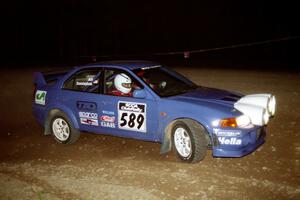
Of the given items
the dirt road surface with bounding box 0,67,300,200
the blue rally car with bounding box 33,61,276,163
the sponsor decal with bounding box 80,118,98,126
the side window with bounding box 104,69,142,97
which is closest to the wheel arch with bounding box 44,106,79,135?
the blue rally car with bounding box 33,61,276,163

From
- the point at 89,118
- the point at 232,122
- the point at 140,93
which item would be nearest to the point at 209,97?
the point at 232,122

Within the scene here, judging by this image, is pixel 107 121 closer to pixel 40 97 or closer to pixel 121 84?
pixel 121 84

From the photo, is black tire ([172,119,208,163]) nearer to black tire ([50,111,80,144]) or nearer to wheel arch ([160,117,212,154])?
wheel arch ([160,117,212,154])

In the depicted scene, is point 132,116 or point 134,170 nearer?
point 134,170

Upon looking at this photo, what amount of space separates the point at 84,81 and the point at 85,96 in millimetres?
421

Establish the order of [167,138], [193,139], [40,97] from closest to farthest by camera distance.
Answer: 1. [193,139]
2. [167,138]
3. [40,97]

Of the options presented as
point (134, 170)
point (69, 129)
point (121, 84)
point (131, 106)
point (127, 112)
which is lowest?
point (134, 170)

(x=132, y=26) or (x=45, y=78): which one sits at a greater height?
(x=132, y=26)

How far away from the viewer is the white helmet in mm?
6543

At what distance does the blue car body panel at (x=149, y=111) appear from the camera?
5.57 metres

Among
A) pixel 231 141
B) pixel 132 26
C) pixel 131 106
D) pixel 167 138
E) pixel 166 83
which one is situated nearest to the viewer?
pixel 231 141

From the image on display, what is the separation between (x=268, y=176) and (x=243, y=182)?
0.44 metres

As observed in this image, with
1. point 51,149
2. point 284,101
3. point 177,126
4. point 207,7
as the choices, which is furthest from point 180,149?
point 207,7

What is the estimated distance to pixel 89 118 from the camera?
6.84 metres
